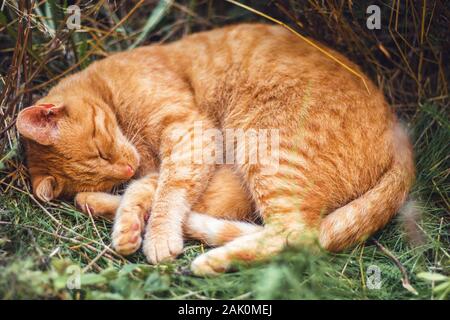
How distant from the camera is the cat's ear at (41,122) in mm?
2465

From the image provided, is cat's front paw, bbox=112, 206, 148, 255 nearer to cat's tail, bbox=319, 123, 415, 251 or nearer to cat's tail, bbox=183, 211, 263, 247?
cat's tail, bbox=183, 211, 263, 247

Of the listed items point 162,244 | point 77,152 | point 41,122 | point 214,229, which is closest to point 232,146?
point 214,229

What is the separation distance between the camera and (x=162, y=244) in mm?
2510

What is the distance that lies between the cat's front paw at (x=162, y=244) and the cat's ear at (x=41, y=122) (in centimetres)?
73

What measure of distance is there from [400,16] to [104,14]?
2.12 meters

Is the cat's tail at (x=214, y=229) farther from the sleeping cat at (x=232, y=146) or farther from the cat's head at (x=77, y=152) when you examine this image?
the cat's head at (x=77, y=152)

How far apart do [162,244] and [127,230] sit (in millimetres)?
195

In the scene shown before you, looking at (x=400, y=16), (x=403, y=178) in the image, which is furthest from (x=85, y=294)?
(x=400, y=16)

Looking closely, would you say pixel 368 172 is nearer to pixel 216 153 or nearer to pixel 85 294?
pixel 216 153

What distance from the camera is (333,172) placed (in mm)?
2568

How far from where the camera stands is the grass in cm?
212

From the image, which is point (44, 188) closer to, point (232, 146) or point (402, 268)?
point (232, 146)

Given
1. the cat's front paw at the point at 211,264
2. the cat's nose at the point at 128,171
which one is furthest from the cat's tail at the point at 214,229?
the cat's nose at the point at 128,171
